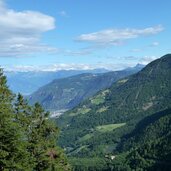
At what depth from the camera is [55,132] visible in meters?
54.7

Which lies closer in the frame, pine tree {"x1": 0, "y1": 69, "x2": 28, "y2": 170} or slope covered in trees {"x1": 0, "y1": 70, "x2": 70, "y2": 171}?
pine tree {"x1": 0, "y1": 69, "x2": 28, "y2": 170}

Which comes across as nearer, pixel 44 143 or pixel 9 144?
pixel 9 144

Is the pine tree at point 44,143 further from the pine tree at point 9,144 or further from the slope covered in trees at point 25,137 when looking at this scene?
the pine tree at point 9,144

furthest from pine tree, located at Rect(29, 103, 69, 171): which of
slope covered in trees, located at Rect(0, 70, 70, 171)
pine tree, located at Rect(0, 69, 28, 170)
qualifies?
pine tree, located at Rect(0, 69, 28, 170)

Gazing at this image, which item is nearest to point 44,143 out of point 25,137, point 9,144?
point 25,137

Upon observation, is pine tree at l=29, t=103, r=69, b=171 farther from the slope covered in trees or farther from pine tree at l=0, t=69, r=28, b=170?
pine tree at l=0, t=69, r=28, b=170

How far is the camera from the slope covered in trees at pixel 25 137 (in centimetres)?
4153

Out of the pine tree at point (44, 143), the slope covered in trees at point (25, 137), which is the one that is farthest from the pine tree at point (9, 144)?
the pine tree at point (44, 143)

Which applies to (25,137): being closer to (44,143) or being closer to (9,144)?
(44,143)

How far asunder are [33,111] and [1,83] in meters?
8.09

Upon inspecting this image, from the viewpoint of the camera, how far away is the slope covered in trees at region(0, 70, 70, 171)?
41.5 metres

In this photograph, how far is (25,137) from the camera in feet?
161

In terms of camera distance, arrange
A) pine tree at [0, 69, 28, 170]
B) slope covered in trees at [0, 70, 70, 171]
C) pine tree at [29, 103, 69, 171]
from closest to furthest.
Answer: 1. pine tree at [0, 69, 28, 170]
2. slope covered in trees at [0, 70, 70, 171]
3. pine tree at [29, 103, 69, 171]

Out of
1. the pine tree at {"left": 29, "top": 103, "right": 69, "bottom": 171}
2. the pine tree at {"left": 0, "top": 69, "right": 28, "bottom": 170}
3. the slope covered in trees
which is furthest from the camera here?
the pine tree at {"left": 29, "top": 103, "right": 69, "bottom": 171}
